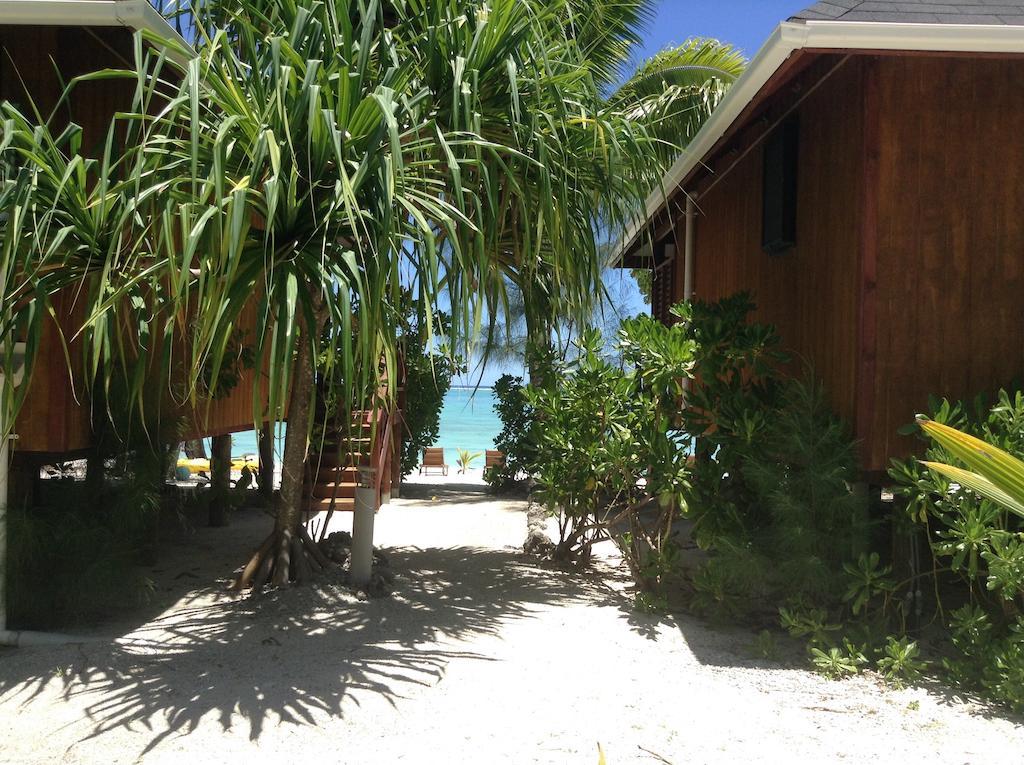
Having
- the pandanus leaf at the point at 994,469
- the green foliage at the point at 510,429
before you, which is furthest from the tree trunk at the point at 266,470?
the pandanus leaf at the point at 994,469

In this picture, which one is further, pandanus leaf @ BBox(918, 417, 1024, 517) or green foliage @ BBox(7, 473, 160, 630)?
green foliage @ BBox(7, 473, 160, 630)

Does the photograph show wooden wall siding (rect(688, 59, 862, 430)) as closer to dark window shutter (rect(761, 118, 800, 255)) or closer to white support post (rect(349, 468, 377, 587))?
dark window shutter (rect(761, 118, 800, 255))

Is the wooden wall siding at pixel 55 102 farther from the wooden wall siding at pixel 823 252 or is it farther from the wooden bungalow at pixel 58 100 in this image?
the wooden wall siding at pixel 823 252

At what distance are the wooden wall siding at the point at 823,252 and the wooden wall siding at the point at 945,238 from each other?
185 millimetres

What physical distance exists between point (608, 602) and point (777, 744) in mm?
2306

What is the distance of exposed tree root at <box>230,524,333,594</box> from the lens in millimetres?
5949

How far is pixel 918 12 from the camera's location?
4.62 m

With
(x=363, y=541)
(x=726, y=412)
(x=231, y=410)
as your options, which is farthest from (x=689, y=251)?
(x=363, y=541)

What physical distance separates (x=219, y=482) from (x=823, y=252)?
6.38 metres

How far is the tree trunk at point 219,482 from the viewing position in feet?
30.5

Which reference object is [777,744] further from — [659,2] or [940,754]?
[659,2]

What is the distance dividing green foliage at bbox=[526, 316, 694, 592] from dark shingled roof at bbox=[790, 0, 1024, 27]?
6.28 feet

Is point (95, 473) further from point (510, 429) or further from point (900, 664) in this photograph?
point (510, 429)

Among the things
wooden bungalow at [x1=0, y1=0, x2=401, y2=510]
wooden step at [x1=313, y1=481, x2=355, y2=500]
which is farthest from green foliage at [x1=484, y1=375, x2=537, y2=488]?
wooden bungalow at [x1=0, y1=0, x2=401, y2=510]
